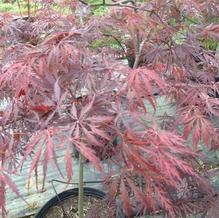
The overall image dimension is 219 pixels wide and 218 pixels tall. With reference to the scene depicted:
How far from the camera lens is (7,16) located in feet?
5.40

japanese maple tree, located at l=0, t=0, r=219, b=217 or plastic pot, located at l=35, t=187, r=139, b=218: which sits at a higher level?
japanese maple tree, located at l=0, t=0, r=219, b=217

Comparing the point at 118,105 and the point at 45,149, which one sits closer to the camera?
the point at 45,149

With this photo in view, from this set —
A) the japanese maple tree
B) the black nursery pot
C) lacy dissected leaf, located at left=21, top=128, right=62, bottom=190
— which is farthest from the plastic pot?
lacy dissected leaf, located at left=21, top=128, right=62, bottom=190

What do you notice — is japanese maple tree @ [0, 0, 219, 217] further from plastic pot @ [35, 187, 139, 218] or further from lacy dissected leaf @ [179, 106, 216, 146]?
plastic pot @ [35, 187, 139, 218]

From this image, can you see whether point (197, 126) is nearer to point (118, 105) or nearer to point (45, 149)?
point (118, 105)

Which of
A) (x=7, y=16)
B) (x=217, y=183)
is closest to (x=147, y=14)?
(x=7, y=16)

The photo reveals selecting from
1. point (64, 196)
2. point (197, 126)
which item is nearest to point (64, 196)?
point (64, 196)

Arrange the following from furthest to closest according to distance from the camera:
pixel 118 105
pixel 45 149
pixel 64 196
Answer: pixel 64 196 → pixel 118 105 → pixel 45 149

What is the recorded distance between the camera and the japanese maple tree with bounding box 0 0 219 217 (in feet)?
2.78

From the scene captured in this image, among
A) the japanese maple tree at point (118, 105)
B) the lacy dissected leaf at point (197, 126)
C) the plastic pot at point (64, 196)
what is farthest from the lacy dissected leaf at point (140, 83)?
the plastic pot at point (64, 196)

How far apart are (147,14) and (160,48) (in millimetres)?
128

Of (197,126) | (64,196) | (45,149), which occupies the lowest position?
(64,196)

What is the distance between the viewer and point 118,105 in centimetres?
95

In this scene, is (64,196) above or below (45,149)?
below
